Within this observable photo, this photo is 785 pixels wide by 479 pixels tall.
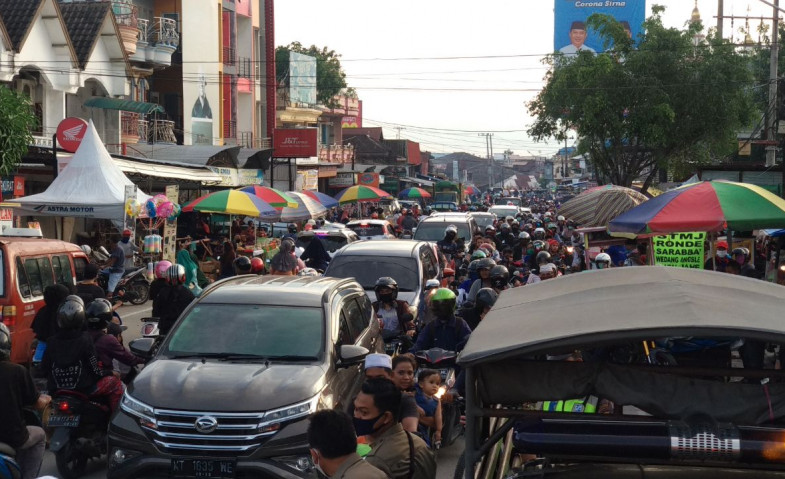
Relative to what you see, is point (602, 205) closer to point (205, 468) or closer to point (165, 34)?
point (205, 468)

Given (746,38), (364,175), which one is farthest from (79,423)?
(746,38)

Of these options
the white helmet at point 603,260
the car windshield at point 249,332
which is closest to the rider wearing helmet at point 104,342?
the car windshield at point 249,332

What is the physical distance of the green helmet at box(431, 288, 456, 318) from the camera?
1021cm

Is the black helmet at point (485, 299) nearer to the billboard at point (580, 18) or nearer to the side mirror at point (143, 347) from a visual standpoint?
the side mirror at point (143, 347)

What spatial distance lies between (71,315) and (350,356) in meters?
2.31

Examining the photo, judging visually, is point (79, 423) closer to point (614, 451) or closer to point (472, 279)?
point (614, 451)

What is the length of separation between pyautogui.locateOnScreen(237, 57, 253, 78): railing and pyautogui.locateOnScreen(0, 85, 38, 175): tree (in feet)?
96.6

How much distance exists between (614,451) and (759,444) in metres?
0.53

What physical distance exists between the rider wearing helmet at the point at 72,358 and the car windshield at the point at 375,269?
649cm

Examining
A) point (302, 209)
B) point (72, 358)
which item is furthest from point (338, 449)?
point (302, 209)

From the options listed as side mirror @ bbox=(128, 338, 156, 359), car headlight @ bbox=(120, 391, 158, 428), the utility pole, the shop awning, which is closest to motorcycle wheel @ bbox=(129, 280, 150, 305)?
the shop awning

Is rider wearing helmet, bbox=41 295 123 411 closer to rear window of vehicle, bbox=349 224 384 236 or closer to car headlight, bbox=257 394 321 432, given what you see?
car headlight, bbox=257 394 321 432

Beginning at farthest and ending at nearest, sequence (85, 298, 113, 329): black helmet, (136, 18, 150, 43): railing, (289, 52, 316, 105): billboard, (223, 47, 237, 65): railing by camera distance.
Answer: (289, 52, 316, 105): billboard
(223, 47, 237, 65): railing
(136, 18, 150, 43): railing
(85, 298, 113, 329): black helmet

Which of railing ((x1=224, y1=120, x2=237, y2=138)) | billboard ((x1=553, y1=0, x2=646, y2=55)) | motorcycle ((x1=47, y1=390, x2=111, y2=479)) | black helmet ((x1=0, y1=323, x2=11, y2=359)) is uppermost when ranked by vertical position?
billboard ((x1=553, y1=0, x2=646, y2=55))
